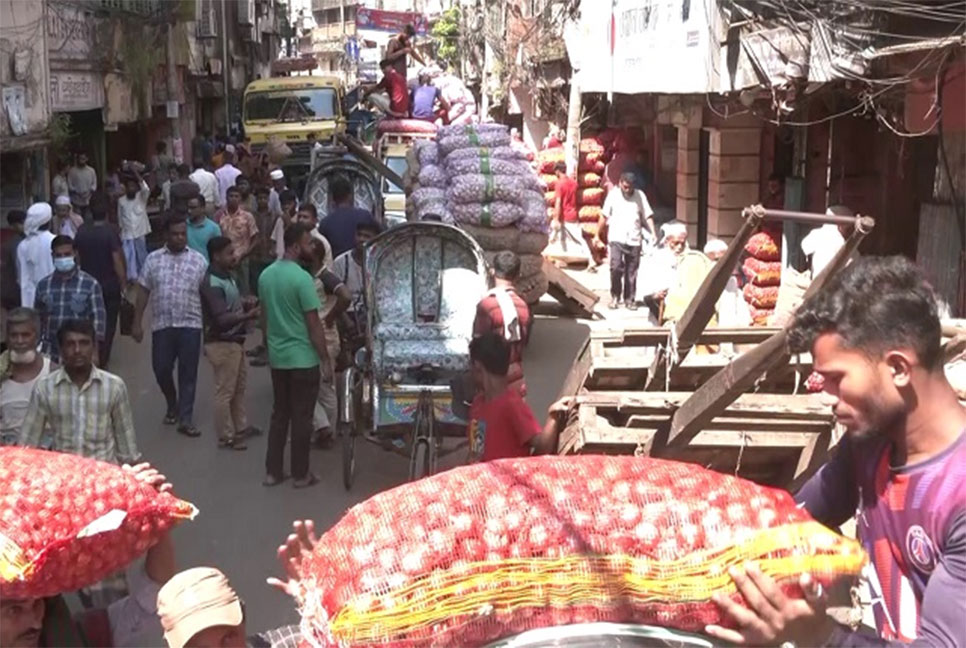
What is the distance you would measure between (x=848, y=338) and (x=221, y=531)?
5.65 meters

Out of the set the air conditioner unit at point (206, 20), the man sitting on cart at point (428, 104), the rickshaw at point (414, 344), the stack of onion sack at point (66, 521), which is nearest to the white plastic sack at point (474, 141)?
the rickshaw at point (414, 344)

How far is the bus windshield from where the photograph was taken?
2544 centimetres

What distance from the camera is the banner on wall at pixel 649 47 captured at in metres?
12.9

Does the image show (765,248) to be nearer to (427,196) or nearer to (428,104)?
(427,196)

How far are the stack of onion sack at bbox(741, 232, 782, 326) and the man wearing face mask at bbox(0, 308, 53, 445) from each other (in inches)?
341

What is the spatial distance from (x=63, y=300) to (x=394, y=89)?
39.1 ft

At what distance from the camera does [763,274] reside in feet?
42.7

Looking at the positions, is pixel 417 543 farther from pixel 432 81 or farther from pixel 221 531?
pixel 432 81

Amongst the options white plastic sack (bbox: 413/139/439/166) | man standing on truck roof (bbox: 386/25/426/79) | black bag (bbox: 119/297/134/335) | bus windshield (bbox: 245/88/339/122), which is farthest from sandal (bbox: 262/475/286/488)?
bus windshield (bbox: 245/88/339/122)

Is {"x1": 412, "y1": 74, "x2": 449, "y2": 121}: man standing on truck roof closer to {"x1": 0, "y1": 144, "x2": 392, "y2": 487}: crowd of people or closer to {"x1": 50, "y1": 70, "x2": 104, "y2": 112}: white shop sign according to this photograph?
{"x1": 50, "y1": 70, "x2": 104, "y2": 112}: white shop sign

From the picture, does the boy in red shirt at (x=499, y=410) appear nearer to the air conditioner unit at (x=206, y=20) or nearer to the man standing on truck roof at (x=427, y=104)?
the man standing on truck roof at (x=427, y=104)

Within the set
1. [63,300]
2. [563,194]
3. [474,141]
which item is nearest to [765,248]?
[474,141]

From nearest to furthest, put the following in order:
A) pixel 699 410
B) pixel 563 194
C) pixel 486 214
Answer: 1. pixel 699 410
2. pixel 486 214
3. pixel 563 194

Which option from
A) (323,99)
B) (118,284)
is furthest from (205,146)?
(118,284)
